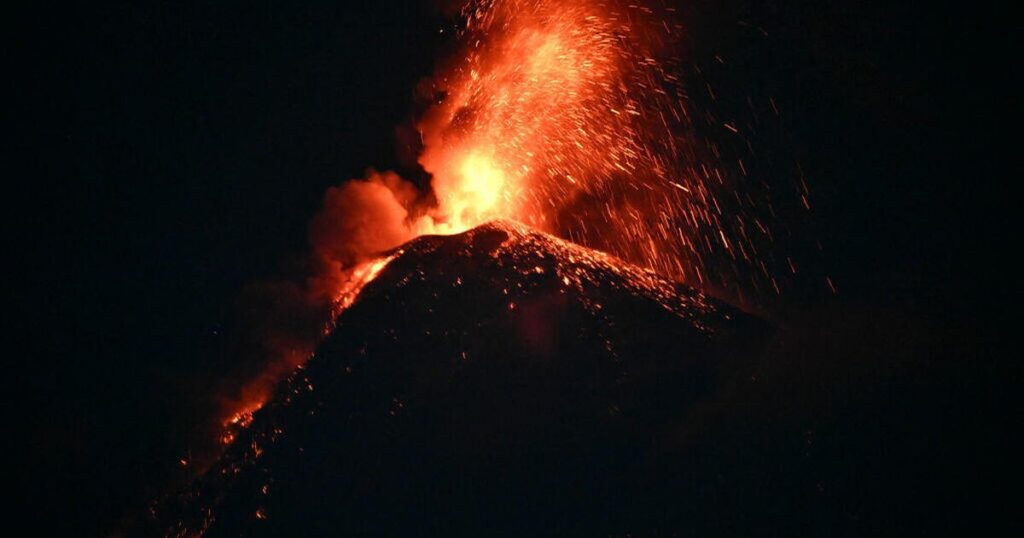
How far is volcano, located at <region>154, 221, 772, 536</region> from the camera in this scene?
292cm

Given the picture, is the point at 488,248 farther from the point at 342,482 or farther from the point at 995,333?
the point at 995,333

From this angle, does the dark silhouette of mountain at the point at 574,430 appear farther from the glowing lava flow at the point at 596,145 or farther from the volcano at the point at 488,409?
the glowing lava flow at the point at 596,145

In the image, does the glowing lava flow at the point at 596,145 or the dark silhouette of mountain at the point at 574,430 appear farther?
the glowing lava flow at the point at 596,145

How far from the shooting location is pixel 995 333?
464 cm

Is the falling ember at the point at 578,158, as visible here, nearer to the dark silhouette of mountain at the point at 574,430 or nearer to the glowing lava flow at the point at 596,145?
the glowing lava flow at the point at 596,145

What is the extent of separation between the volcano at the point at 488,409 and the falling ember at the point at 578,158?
1875mm

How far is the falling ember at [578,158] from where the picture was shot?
614cm

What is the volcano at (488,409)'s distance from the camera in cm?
292

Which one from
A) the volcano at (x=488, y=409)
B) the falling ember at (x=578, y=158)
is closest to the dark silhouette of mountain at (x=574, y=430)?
the volcano at (x=488, y=409)

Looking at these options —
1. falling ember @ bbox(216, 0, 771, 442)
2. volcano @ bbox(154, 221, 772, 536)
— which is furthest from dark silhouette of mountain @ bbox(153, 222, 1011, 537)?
falling ember @ bbox(216, 0, 771, 442)

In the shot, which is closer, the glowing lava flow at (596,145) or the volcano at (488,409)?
the volcano at (488,409)

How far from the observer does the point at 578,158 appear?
661cm

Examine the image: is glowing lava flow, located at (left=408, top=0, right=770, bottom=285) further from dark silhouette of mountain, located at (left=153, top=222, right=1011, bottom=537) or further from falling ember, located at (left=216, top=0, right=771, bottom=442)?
dark silhouette of mountain, located at (left=153, top=222, right=1011, bottom=537)

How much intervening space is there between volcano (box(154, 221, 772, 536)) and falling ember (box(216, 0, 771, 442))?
1.87m
